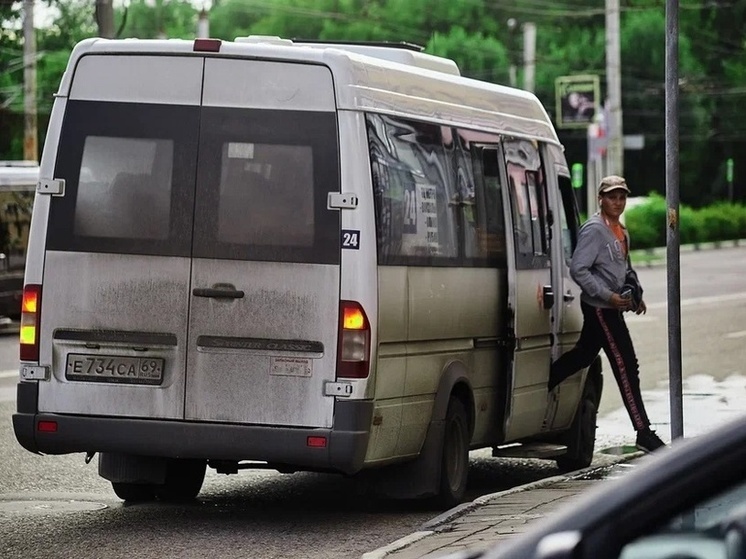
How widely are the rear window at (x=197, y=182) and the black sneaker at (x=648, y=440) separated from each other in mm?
3200

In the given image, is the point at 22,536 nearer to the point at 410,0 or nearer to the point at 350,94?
the point at 350,94

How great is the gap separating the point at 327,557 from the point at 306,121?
2181mm

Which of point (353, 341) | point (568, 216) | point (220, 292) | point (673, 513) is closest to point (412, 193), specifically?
point (353, 341)

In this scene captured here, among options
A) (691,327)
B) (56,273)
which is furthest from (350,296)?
(691,327)

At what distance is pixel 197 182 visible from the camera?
9.69 metres

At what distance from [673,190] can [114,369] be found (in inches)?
119

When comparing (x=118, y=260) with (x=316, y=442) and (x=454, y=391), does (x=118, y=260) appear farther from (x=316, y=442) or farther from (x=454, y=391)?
(x=454, y=391)

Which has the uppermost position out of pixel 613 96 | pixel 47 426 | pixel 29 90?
pixel 613 96

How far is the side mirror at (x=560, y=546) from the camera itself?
3.07 m

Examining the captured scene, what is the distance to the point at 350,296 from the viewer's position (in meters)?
9.43

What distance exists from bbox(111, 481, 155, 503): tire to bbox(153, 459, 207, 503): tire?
0.15ft

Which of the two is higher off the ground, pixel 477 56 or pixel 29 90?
pixel 477 56

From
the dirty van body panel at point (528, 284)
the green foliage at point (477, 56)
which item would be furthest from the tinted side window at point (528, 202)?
the green foliage at point (477, 56)

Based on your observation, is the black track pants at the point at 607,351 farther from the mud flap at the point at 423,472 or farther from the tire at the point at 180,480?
the tire at the point at 180,480
